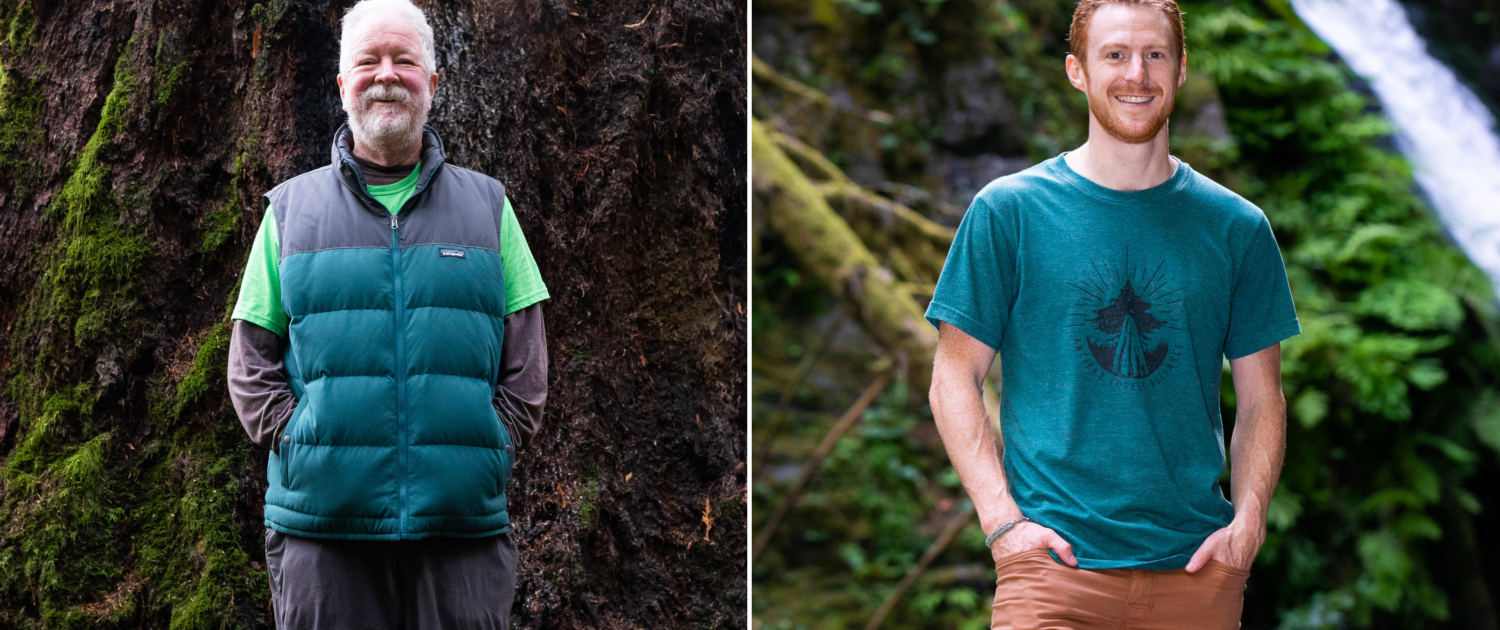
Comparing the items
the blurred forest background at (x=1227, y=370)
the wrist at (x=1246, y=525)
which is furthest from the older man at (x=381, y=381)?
the blurred forest background at (x=1227, y=370)

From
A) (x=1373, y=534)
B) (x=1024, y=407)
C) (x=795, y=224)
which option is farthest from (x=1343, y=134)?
(x=1024, y=407)

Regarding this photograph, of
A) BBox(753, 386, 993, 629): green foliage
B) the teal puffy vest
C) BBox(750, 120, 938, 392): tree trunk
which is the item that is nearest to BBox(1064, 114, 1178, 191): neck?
the teal puffy vest

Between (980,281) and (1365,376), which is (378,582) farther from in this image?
(1365,376)

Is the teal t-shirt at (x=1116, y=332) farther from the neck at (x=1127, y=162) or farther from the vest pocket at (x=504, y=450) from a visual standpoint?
the vest pocket at (x=504, y=450)

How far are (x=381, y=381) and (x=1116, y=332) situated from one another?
1.67 meters

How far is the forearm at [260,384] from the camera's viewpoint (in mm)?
2506

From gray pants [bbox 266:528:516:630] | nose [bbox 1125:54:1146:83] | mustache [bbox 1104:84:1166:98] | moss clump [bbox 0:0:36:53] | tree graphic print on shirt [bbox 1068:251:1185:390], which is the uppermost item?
moss clump [bbox 0:0:36:53]

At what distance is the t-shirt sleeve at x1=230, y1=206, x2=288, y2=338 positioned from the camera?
2561 millimetres

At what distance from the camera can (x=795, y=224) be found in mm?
5941

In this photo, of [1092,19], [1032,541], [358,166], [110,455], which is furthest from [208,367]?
[1092,19]

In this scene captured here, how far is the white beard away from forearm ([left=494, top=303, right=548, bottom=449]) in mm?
509

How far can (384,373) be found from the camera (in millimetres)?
2482

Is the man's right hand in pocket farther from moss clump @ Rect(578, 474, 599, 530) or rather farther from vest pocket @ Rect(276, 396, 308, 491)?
vest pocket @ Rect(276, 396, 308, 491)

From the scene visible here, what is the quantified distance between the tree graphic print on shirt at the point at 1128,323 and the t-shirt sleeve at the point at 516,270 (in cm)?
131
